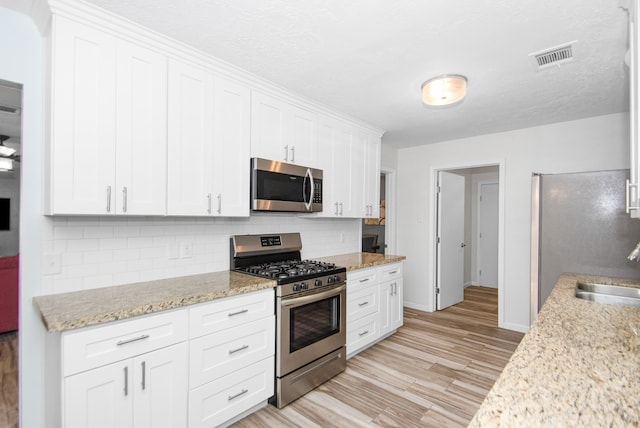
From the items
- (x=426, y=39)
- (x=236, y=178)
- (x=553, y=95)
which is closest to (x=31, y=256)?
(x=236, y=178)

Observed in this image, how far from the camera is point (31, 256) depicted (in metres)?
1.76

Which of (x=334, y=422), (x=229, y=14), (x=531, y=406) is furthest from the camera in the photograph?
(x=334, y=422)

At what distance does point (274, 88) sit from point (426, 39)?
1249mm

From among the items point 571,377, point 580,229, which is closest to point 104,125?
point 571,377

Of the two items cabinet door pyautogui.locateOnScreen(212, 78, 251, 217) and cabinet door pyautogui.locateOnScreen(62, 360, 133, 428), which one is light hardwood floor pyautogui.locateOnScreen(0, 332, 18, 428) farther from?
cabinet door pyautogui.locateOnScreen(212, 78, 251, 217)

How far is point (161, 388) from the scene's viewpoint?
5.50 feet

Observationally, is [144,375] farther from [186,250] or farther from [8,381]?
[8,381]

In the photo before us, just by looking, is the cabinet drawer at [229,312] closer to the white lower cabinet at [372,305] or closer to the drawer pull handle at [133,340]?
the drawer pull handle at [133,340]

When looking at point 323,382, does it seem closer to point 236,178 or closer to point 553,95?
point 236,178

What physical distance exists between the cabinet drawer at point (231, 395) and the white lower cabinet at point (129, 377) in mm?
85

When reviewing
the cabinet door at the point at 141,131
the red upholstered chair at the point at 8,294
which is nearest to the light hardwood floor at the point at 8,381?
the red upholstered chair at the point at 8,294

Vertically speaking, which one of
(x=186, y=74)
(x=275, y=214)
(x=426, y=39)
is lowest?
(x=275, y=214)

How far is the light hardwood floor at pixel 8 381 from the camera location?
211 cm

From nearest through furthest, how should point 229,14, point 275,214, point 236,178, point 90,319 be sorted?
point 90,319, point 229,14, point 236,178, point 275,214
